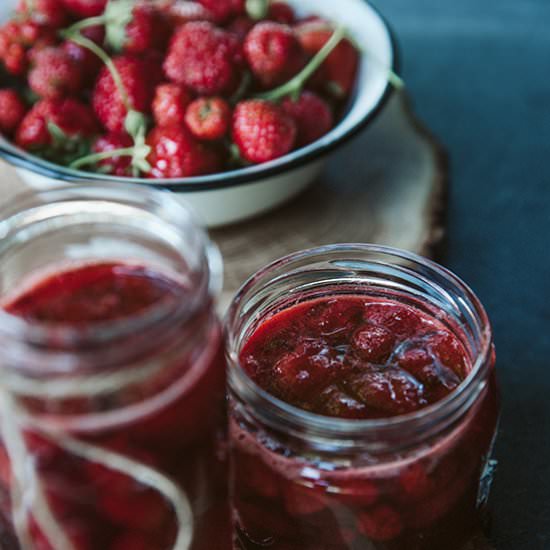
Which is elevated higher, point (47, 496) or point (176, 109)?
point (47, 496)

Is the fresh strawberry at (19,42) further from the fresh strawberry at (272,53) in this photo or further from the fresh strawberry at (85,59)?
the fresh strawberry at (272,53)

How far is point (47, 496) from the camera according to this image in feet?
1.90

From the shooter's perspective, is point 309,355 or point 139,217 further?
point 309,355

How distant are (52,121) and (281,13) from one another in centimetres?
43

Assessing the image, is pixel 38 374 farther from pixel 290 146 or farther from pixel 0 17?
pixel 0 17

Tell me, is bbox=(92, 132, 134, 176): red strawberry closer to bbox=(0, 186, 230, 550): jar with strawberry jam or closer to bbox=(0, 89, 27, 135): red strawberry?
bbox=(0, 89, 27, 135): red strawberry

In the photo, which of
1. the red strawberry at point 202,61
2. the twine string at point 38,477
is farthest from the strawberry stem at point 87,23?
the twine string at point 38,477

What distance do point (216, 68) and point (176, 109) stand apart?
9cm

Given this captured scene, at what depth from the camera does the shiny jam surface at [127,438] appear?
550 mm

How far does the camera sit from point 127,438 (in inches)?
21.6

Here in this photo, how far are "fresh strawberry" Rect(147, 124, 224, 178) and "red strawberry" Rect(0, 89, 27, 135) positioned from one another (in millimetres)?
218

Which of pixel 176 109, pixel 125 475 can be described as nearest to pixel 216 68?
pixel 176 109

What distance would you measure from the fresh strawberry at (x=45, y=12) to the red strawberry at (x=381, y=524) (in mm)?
1001

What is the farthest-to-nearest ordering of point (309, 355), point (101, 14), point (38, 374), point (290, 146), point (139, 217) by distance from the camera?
point (101, 14)
point (290, 146)
point (309, 355)
point (139, 217)
point (38, 374)
